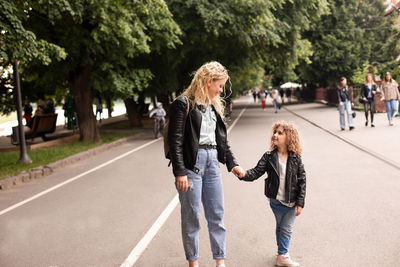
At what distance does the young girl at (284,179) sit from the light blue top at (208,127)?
1.59 ft

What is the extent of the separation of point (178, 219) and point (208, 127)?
2.33 meters

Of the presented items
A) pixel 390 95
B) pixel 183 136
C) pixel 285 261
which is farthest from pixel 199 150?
pixel 390 95

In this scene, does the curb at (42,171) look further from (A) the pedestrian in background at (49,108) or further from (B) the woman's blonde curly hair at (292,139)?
(A) the pedestrian in background at (49,108)

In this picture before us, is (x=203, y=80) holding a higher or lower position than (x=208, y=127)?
higher

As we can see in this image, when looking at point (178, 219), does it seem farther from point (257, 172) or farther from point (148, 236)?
point (257, 172)

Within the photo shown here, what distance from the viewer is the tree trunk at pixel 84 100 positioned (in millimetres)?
16422

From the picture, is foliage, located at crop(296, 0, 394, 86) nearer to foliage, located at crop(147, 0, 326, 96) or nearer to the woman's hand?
foliage, located at crop(147, 0, 326, 96)

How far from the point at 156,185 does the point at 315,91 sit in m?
42.4

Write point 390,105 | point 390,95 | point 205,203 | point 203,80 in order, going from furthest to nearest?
point 390,105
point 390,95
point 205,203
point 203,80

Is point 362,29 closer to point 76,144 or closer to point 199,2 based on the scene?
point 199,2

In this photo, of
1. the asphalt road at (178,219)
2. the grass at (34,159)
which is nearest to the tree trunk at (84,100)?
the grass at (34,159)

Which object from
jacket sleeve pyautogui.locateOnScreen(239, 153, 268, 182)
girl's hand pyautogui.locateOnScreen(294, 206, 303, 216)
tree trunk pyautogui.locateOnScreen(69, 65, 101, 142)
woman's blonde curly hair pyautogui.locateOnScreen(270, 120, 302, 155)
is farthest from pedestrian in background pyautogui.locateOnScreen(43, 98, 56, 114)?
girl's hand pyautogui.locateOnScreen(294, 206, 303, 216)

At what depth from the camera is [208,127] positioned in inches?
150

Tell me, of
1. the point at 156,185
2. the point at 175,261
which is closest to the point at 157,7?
the point at 156,185
